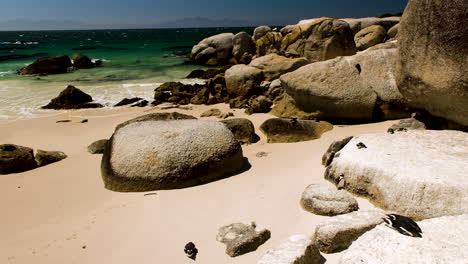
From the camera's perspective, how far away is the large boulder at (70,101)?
11930 mm

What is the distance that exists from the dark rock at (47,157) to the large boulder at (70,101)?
5266mm

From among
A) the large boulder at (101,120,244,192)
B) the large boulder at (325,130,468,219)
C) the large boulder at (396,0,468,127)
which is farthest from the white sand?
the large boulder at (396,0,468,127)

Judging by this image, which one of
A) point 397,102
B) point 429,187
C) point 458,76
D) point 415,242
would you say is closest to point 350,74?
point 397,102

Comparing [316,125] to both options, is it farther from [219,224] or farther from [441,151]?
[219,224]

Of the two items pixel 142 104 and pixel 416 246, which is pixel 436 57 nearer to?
pixel 416 246

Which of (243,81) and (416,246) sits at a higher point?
(243,81)

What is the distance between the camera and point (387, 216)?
3.23 meters

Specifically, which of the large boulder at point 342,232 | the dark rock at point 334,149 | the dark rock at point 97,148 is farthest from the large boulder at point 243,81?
the large boulder at point 342,232

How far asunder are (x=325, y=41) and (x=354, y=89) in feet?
30.8

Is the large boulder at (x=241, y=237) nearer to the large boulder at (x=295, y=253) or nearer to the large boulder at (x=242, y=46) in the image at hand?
the large boulder at (x=295, y=253)

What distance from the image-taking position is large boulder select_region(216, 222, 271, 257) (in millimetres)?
3367

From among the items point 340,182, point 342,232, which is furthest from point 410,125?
point 342,232

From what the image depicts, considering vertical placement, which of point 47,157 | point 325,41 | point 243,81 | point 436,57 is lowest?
point 47,157

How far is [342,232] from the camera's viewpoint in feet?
10.2
